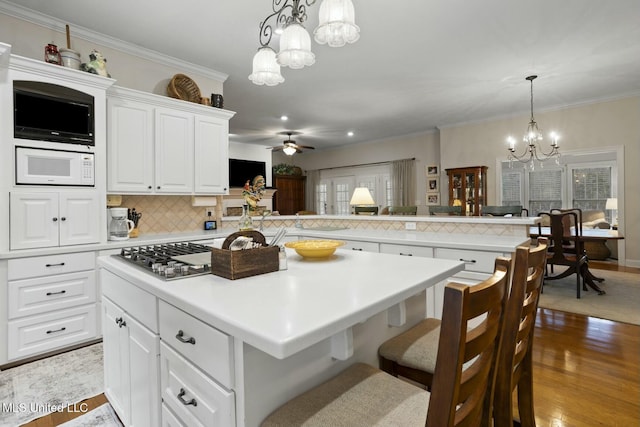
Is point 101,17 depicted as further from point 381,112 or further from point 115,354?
point 381,112

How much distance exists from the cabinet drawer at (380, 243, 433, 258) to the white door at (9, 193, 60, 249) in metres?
2.62

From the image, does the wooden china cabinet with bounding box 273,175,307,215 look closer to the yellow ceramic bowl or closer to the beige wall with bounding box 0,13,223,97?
the beige wall with bounding box 0,13,223,97

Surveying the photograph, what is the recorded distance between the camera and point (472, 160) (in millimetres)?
6551

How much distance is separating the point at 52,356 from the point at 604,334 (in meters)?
4.48

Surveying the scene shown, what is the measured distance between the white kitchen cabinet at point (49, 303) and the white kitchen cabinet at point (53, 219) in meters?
0.13

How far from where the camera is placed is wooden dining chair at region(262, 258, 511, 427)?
0.66 meters

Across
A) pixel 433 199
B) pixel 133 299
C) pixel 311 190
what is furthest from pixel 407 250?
pixel 311 190

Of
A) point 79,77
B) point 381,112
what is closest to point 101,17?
point 79,77

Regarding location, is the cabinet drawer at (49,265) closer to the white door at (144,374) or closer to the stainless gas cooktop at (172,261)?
the stainless gas cooktop at (172,261)

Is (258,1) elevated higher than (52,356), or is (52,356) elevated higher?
(258,1)

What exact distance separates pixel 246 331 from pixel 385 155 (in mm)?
7983

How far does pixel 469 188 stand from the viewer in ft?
21.1

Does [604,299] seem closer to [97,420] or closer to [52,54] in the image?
[97,420]

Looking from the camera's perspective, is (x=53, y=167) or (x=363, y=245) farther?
(x=363, y=245)
